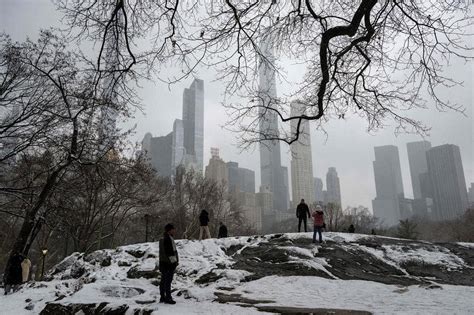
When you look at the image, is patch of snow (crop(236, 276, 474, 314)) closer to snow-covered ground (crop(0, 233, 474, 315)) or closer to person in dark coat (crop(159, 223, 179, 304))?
snow-covered ground (crop(0, 233, 474, 315))

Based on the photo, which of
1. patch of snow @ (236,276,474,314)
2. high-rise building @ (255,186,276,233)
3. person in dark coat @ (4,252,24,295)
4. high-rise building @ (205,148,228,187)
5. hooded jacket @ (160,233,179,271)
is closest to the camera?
patch of snow @ (236,276,474,314)

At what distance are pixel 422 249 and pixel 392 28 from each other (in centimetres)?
1133

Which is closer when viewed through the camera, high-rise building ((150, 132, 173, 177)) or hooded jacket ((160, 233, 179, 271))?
hooded jacket ((160, 233, 179, 271))

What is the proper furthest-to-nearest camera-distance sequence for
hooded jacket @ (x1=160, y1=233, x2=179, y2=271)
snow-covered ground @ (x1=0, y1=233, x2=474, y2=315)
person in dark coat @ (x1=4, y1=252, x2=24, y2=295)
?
person in dark coat @ (x1=4, y1=252, x2=24, y2=295) < hooded jacket @ (x1=160, y1=233, x2=179, y2=271) < snow-covered ground @ (x1=0, y1=233, x2=474, y2=315)

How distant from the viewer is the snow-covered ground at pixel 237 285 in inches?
312

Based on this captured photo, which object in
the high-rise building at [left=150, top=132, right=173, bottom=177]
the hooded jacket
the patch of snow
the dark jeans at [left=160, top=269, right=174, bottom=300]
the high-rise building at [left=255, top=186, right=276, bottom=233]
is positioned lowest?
the patch of snow

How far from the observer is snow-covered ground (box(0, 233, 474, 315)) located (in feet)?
26.0

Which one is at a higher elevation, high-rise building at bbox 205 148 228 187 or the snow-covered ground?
high-rise building at bbox 205 148 228 187

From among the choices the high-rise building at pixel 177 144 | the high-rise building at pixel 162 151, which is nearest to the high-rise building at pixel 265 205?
the high-rise building at pixel 177 144

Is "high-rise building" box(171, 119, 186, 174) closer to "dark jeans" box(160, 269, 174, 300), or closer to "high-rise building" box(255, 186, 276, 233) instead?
"high-rise building" box(255, 186, 276, 233)

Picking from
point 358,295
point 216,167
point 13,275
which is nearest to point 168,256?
point 358,295

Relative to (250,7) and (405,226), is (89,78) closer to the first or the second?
(250,7)

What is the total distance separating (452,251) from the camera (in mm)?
15297

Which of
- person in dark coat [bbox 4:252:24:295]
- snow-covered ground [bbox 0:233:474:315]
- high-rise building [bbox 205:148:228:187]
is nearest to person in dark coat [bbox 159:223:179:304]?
snow-covered ground [bbox 0:233:474:315]
